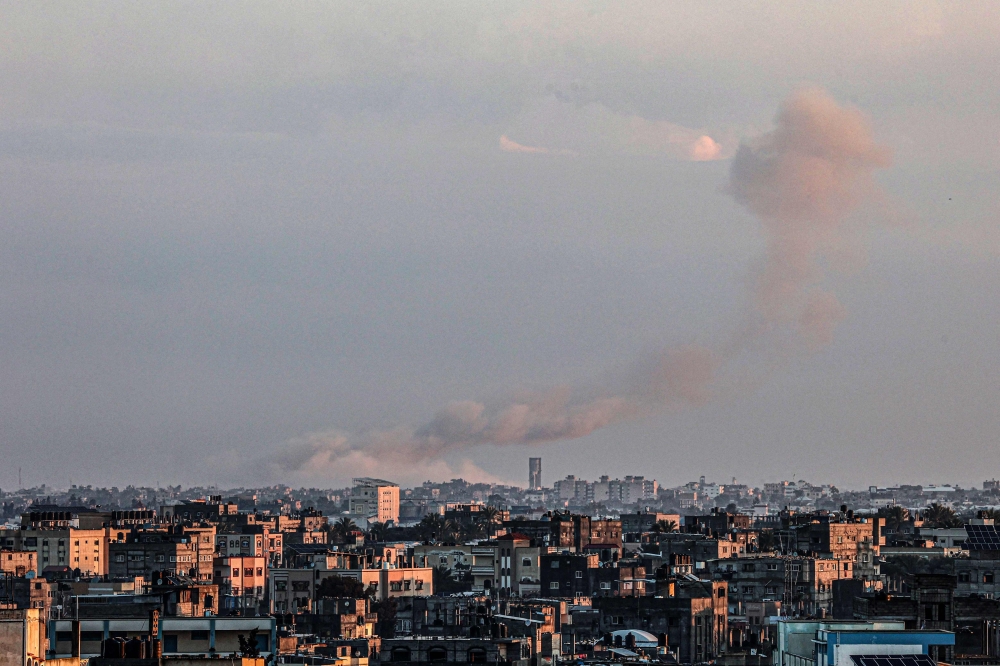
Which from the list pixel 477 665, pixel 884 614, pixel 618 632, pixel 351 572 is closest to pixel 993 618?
pixel 884 614

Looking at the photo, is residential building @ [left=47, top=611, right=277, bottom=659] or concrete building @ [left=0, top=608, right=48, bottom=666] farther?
residential building @ [left=47, top=611, right=277, bottom=659]

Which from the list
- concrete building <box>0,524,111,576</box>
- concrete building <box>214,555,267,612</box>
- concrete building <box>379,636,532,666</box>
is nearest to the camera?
concrete building <box>379,636,532,666</box>

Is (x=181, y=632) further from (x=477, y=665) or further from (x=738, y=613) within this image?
(x=738, y=613)

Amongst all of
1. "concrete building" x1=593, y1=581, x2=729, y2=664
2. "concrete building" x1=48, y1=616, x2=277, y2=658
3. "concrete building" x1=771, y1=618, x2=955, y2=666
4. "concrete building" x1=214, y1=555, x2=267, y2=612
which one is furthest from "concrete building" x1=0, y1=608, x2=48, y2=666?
"concrete building" x1=214, y1=555, x2=267, y2=612

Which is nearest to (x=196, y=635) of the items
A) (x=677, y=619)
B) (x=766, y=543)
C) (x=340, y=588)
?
(x=677, y=619)

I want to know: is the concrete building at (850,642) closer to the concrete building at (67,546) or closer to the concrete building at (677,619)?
the concrete building at (677,619)

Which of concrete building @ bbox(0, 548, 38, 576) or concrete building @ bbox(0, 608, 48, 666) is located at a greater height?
concrete building @ bbox(0, 548, 38, 576)

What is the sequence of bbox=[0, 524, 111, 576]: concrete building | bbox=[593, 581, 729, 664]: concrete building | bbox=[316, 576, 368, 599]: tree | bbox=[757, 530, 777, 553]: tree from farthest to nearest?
bbox=[757, 530, 777, 553]: tree
bbox=[0, 524, 111, 576]: concrete building
bbox=[316, 576, 368, 599]: tree
bbox=[593, 581, 729, 664]: concrete building

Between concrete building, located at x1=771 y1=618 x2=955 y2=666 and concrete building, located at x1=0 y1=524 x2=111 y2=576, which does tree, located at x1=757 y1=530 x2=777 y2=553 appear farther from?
concrete building, located at x1=771 y1=618 x2=955 y2=666

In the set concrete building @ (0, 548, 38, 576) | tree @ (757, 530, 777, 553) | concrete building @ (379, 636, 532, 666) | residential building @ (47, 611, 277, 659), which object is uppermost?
tree @ (757, 530, 777, 553)
